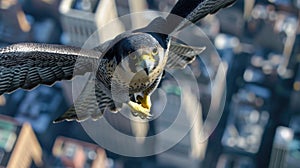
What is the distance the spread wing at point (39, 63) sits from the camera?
24.6m

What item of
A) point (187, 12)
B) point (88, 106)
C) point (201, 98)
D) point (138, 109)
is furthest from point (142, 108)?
point (201, 98)

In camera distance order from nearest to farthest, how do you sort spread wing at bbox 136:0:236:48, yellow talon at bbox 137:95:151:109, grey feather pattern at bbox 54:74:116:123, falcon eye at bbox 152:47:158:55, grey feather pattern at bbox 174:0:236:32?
falcon eye at bbox 152:47:158:55
spread wing at bbox 136:0:236:48
yellow talon at bbox 137:95:151:109
grey feather pattern at bbox 174:0:236:32
grey feather pattern at bbox 54:74:116:123

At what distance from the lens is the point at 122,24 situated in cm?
8481

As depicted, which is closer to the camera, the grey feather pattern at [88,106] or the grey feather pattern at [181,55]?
the grey feather pattern at [181,55]

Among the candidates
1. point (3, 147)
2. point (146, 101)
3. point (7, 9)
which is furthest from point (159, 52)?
point (7, 9)

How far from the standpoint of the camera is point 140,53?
74.9 feet

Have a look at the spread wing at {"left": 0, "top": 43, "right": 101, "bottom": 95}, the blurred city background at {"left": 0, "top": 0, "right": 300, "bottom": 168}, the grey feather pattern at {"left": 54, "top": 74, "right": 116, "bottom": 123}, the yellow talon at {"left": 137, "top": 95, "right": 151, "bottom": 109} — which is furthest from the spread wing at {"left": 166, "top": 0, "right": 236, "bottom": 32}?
the blurred city background at {"left": 0, "top": 0, "right": 300, "bottom": 168}

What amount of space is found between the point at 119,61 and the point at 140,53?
2.04 feet

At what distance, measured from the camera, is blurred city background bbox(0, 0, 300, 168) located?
8106cm

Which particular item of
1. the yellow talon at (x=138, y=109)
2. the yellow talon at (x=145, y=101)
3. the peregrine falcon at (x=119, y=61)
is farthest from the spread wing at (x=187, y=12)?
the yellow talon at (x=138, y=109)

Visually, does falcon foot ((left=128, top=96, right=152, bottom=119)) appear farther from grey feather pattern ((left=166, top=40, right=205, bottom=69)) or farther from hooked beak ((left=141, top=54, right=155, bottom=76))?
grey feather pattern ((left=166, top=40, right=205, bottom=69))

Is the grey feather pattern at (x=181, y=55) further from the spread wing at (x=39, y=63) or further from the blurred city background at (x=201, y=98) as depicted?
the blurred city background at (x=201, y=98)

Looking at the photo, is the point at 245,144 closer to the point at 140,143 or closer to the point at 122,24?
the point at 140,143

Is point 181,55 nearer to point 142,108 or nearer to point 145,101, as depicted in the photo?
point 145,101
